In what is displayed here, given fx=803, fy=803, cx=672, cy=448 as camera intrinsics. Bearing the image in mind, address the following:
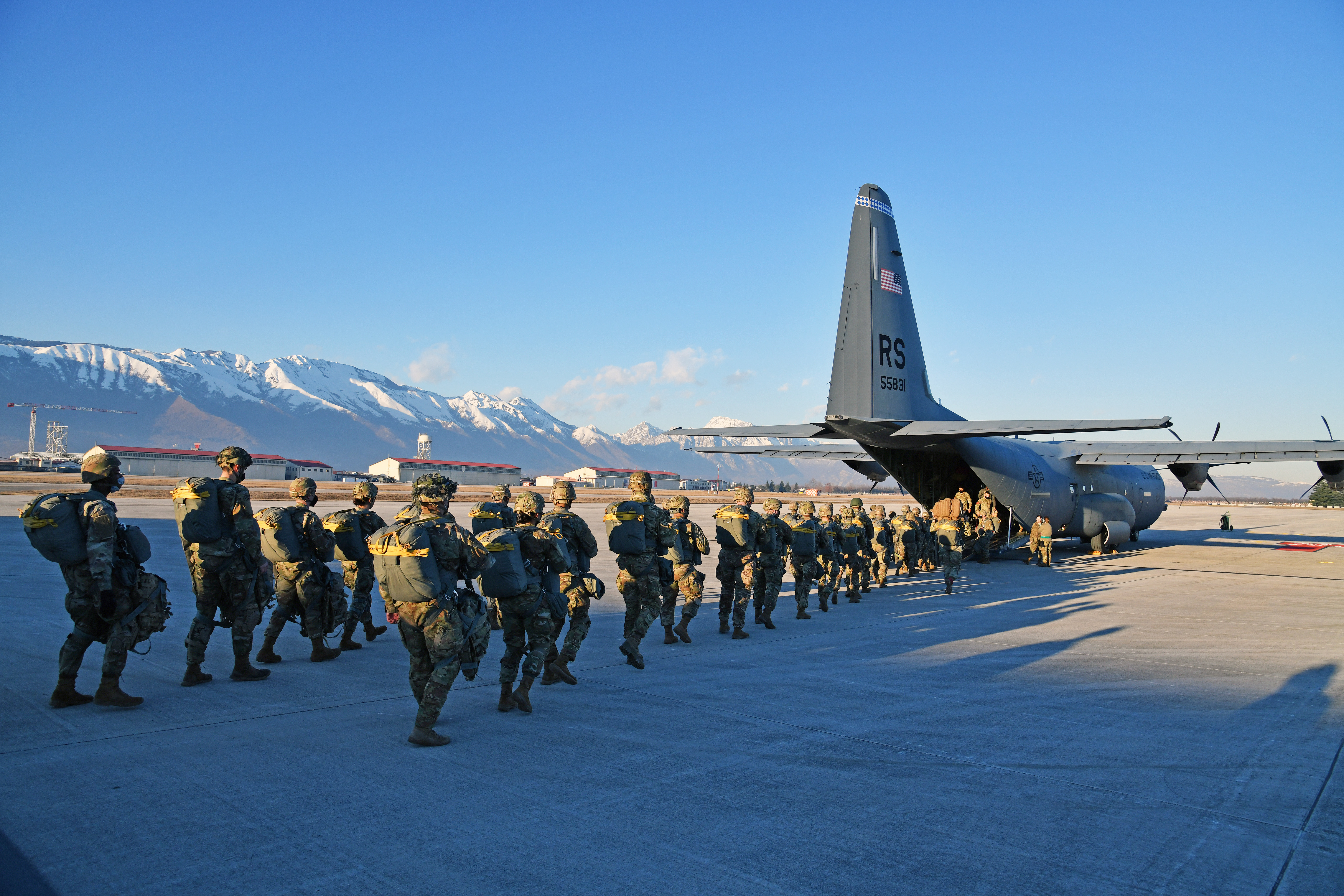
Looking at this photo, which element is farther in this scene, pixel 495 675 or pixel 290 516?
pixel 290 516

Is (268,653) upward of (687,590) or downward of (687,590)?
downward

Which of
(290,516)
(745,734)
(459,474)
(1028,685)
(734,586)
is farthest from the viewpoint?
(459,474)

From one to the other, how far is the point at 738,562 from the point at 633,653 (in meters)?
2.57

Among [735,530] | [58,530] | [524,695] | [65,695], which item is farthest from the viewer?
[735,530]

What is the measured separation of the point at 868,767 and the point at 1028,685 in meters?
3.26

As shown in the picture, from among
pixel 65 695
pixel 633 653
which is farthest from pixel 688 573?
pixel 65 695

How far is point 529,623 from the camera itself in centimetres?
667

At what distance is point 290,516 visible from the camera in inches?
333

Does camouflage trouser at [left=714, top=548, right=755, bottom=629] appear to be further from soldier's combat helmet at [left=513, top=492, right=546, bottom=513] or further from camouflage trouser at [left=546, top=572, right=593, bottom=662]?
soldier's combat helmet at [left=513, top=492, right=546, bottom=513]

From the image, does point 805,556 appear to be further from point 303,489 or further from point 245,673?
point 245,673

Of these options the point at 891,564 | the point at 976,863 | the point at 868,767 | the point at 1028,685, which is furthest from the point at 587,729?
the point at 891,564

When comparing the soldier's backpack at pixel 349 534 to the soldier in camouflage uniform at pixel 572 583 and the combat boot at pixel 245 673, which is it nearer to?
the combat boot at pixel 245 673

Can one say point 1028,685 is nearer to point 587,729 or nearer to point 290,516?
point 587,729

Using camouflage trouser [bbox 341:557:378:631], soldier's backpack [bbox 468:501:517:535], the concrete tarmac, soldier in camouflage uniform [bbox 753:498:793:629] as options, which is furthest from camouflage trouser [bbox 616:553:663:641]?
camouflage trouser [bbox 341:557:378:631]
